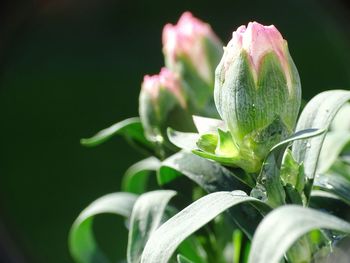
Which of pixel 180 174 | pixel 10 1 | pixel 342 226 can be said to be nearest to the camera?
pixel 342 226

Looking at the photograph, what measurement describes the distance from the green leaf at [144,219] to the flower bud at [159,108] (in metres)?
0.11

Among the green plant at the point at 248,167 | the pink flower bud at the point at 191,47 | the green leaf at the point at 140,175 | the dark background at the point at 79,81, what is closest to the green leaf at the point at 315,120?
the green plant at the point at 248,167

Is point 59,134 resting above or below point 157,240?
below

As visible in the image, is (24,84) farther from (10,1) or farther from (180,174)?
(180,174)

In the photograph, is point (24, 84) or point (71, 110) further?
point (24, 84)

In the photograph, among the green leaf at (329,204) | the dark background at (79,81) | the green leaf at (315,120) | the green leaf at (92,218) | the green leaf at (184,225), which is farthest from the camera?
the dark background at (79,81)

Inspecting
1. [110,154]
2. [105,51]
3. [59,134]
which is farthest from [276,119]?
[105,51]

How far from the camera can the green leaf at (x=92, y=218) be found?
0.92 metres

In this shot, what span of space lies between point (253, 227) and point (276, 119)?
0.43ft

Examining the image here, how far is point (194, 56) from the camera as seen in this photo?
1096mm

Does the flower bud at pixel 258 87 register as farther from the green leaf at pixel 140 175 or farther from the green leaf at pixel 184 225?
the green leaf at pixel 140 175

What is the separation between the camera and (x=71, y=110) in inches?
206

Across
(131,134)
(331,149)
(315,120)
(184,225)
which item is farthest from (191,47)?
(184,225)

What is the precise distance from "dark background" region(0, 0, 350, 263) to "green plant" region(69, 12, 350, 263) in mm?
1311
